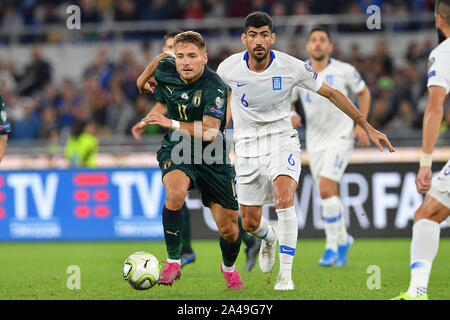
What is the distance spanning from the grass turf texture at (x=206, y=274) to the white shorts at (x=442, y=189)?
3.40 feet

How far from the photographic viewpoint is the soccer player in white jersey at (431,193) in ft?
19.1

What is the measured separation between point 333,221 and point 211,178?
3038 mm

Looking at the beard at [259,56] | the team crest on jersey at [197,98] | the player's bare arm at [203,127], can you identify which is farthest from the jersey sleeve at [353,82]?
the player's bare arm at [203,127]

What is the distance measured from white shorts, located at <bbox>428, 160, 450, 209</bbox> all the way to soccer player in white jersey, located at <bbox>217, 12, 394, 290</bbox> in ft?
4.56

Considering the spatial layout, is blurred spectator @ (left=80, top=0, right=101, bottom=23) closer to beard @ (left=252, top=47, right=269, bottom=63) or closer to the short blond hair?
beard @ (left=252, top=47, right=269, bottom=63)

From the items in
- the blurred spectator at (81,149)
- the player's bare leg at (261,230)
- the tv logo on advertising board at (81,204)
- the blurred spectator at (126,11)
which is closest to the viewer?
the player's bare leg at (261,230)

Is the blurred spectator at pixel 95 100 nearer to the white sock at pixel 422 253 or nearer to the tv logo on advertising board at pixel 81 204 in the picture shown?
the tv logo on advertising board at pixel 81 204

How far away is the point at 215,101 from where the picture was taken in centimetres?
713

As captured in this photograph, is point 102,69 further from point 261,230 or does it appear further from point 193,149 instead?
point 193,149

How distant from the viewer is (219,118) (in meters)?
7.10

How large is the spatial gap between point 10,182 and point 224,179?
799 cm

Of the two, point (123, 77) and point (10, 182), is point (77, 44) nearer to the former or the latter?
point (123, 77)

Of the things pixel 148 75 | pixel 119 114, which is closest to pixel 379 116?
pixel 119 114
